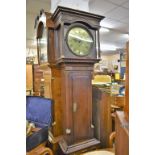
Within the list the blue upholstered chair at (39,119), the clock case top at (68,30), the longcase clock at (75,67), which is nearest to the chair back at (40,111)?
the blue upholstered chair at (39,119)

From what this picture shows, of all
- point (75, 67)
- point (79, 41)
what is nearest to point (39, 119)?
point (75, 67)

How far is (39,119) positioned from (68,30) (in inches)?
A: 33.8

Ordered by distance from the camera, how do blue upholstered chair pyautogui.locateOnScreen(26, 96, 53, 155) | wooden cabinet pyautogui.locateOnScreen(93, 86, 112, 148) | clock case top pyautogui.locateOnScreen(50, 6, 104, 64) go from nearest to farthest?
blue upholstered chair pyautogui.locateOnScreen(26, 96, 53, 155) → clock case top pyautogui.locateOnScreen(50, 6, 104, 64) → wooden cabinet pyautogui.locateOnScreen(93, 86, 112, 148)

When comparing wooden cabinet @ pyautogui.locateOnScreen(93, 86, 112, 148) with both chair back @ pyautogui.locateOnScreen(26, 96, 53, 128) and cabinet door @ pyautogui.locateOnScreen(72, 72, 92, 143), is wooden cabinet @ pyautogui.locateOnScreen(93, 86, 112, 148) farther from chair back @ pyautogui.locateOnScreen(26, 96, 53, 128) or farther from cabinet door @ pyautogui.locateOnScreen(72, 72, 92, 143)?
chair back @ pyautogui.locateOnScreen(26, 96, 53, 128)

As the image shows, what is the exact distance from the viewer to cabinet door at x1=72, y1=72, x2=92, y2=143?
1.59 meters

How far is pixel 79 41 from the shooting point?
5.35 feet

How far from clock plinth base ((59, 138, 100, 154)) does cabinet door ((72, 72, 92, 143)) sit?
42mm

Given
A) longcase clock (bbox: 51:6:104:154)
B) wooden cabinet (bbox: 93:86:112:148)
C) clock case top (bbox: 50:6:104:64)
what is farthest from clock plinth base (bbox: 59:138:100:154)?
clock case top (bbox: 50:6:104:64)

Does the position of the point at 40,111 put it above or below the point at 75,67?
below

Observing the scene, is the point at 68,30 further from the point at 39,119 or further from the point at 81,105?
the point at 39,119

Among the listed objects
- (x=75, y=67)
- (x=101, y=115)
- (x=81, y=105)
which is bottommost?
(x=101, y=115)

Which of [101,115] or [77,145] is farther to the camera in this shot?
[101,115]
